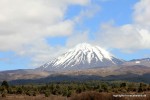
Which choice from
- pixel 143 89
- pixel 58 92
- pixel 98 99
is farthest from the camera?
pixel 58 92

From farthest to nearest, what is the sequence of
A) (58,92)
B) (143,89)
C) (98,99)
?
(58,92) → (143,89) → (98,99)

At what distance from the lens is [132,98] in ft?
145

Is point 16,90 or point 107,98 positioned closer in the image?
point 107,98

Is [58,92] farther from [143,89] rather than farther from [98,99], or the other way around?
[98,99]

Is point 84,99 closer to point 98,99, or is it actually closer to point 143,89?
point 98,99

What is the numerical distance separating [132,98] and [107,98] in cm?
389

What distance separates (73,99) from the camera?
53344mm

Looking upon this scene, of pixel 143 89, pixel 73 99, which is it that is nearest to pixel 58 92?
pixel 143 89

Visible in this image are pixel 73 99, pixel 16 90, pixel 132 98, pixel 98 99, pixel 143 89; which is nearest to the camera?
pixel 132 98

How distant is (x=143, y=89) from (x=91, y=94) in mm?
23224

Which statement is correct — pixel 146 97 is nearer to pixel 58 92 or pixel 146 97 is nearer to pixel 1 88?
pixel 58 92

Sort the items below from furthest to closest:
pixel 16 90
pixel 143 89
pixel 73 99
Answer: pixel 16 90, pixel 143 89, pixel 73 99

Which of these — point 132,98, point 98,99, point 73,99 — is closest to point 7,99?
point 73,99

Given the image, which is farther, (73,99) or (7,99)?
(7,99)
